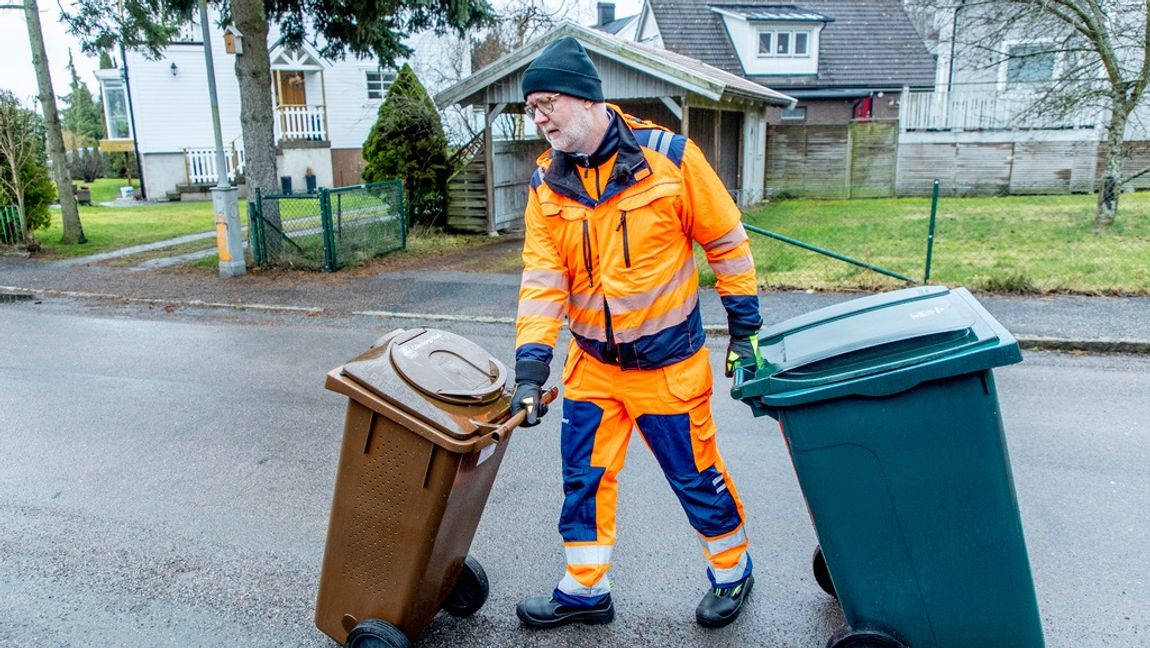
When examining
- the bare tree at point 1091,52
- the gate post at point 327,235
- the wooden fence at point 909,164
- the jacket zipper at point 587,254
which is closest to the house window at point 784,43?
the wooden fence at point 909,164

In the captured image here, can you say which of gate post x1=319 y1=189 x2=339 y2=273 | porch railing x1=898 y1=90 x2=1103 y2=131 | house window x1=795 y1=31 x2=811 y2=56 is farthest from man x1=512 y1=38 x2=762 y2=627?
house window x1=795 y1=31 x2=811 y2=56

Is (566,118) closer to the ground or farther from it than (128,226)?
farther from it

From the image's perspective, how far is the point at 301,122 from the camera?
23.3 meters

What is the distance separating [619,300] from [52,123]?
46.0ft

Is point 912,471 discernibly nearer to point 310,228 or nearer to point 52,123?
point 310,228

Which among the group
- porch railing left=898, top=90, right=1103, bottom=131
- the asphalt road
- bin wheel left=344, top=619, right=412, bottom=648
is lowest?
the asphalt road

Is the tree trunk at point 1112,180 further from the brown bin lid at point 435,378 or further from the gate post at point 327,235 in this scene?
the brown bin lid at point 435,378

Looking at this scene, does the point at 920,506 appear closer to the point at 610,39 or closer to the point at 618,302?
the point at 618,302

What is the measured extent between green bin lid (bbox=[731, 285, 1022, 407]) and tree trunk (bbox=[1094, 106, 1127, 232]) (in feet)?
36.8

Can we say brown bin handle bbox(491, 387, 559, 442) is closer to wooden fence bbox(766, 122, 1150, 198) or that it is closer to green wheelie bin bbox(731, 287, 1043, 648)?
green wheelie bin bbox(731, 287, 1043, 648)

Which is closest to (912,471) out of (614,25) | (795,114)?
(795,114)

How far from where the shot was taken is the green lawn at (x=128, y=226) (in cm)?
1345

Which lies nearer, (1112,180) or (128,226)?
(1112,180)

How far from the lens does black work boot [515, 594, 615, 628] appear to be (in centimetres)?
293
